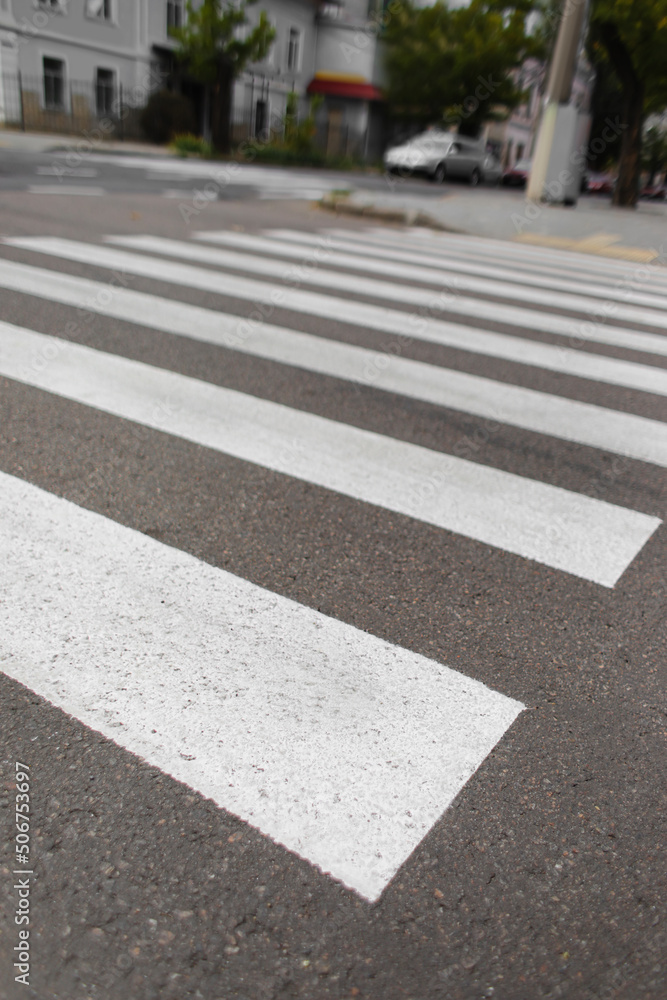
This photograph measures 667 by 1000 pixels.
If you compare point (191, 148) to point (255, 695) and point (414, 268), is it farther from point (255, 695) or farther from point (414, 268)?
point (255, 695)

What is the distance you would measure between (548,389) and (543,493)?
64.6 inches

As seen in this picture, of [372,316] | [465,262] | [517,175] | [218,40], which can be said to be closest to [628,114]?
[465,262]

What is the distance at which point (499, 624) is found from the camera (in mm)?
2371

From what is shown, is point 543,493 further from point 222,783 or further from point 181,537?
point 222,783

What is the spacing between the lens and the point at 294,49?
39875mm

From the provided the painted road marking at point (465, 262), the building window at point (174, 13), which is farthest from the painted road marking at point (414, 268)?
the building window at point (174, 13)

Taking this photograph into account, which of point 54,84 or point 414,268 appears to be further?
point 54,84

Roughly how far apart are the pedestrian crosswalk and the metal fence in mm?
23777

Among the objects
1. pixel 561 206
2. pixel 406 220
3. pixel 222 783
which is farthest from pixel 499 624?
pixel 561 206

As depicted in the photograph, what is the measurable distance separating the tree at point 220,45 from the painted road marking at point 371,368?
2630 cm

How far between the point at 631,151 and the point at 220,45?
1670 centimetres

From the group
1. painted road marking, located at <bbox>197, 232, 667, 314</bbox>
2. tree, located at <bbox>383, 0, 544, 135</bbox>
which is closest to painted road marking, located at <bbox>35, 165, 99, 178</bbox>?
painted road marking, located at <bbox>197, 232, 667, 314</bbox>

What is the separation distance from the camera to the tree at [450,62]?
128ft

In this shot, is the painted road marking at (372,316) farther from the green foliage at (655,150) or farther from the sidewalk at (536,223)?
the green foliage at (655,150)
